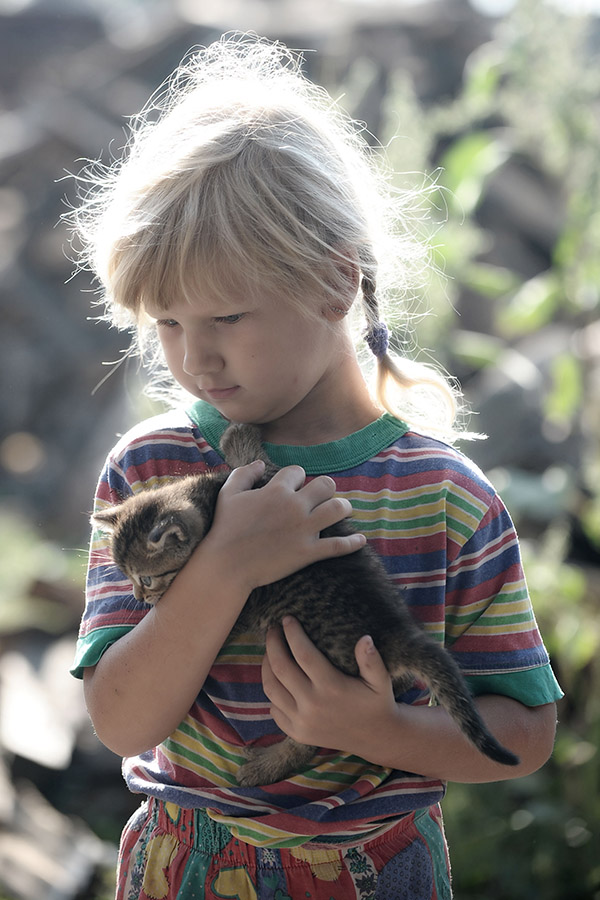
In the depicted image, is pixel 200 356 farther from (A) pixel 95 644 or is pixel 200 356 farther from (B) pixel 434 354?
(B) pixel 434 354

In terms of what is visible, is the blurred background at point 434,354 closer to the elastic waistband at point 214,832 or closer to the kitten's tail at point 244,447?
the kitten's tail at point 244,447

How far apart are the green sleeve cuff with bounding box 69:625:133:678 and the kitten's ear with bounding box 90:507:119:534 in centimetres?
20

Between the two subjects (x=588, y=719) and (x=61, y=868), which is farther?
(x=588, y=719)

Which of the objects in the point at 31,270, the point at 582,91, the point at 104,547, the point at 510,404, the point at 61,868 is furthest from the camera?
the point at 31,270

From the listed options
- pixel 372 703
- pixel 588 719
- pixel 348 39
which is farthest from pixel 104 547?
pixel 348 39

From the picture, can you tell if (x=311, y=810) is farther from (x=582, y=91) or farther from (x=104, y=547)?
(x=582, y=91)

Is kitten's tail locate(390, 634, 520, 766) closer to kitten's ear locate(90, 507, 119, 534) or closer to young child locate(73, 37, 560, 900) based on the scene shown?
young child locate(73, 37, 560, 900)

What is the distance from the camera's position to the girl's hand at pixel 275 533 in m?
1.59

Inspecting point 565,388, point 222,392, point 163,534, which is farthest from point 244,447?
point 565,388

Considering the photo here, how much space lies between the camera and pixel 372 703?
5.19ft

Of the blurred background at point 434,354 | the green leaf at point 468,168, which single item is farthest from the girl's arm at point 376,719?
the green leaf at point 468,168

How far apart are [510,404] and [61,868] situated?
11.7ft

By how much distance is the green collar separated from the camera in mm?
1805

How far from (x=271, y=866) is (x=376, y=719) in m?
0.38
